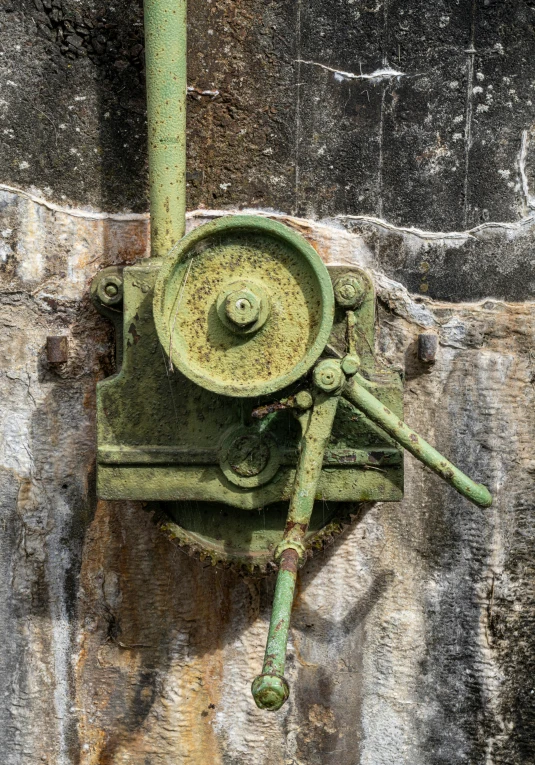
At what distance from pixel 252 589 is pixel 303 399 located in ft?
1.79

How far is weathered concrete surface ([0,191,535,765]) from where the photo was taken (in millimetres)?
1625

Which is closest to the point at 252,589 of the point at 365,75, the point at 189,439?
the point at 189,439

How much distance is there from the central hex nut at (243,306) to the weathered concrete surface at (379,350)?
13.8 inches

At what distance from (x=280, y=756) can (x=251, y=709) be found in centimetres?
12

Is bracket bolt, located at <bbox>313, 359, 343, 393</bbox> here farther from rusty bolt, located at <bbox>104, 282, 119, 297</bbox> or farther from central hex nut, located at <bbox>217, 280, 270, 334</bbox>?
rusty bolt, located at <bbox>104, 282, 119, 297</bbox>

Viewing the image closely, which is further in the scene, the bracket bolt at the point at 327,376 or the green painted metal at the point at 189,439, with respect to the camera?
the green painted metal at the point at 189,439

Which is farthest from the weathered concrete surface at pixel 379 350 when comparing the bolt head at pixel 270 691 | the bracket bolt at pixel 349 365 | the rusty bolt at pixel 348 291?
the bolt head at pixel 270 691

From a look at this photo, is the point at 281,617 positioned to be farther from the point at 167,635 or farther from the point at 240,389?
the point at 167,635

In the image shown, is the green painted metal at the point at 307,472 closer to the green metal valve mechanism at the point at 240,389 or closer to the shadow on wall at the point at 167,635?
the green metal valve mechanism at the point at 240,389

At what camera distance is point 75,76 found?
1572 mm

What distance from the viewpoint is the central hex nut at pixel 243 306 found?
4.21 ft

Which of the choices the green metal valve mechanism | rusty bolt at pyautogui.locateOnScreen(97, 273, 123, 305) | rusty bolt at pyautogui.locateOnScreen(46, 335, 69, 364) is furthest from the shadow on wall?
rusty bolt at pyautogui.locateOnScreen(97, 273, 123, 305)

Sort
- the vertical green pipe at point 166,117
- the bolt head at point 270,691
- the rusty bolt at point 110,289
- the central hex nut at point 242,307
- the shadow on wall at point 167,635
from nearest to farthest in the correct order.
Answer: the bolt head at point 270,691 < the central hex nut at point 242,307 < the vertical green pipe at point 166,117 < the rusty bolt at point 110,289 < the shadow on wall at point 167,635

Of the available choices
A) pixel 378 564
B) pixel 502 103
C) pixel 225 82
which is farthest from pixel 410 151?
pixel 378 564
